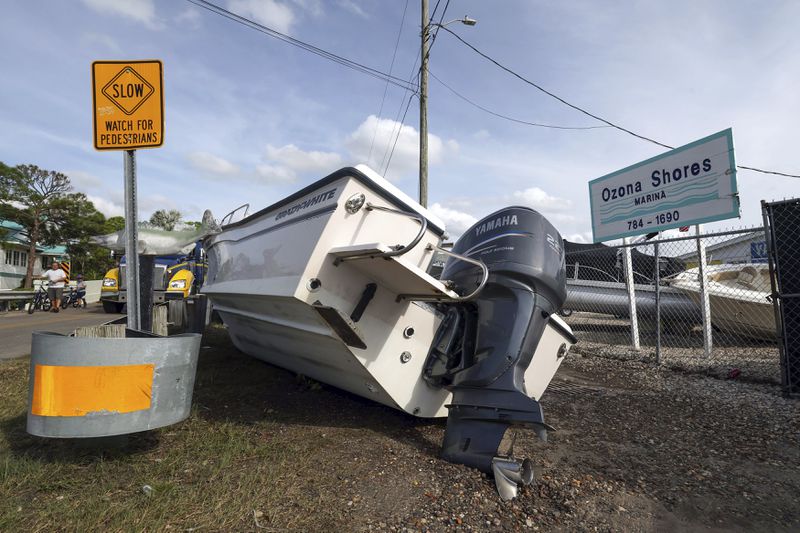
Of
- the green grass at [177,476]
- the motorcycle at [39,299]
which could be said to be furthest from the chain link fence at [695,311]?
the motorcycle at [39,299]

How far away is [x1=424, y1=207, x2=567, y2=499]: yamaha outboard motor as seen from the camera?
101 inches

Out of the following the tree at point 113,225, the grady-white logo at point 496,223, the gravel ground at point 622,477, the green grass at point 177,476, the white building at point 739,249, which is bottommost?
the gravel ground at point 622,477

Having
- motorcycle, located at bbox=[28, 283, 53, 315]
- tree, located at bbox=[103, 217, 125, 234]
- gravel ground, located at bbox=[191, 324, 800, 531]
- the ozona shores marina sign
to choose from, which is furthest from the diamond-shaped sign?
tree, located at bbox=[103, 217, 125, 234]

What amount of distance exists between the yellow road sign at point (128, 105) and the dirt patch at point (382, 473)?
181cm

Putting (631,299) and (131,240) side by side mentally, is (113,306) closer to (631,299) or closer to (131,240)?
(131,240)

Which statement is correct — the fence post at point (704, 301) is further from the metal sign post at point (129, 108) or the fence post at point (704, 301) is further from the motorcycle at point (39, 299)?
the motorcycle at point (39, 299)

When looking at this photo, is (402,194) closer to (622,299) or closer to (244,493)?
(244,493)

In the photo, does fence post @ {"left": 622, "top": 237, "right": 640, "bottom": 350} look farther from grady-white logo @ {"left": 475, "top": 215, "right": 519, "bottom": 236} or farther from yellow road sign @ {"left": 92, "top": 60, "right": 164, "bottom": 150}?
yellow road sign @ {"left": 92, "top": 60, "right": 164, "bottom": 150}

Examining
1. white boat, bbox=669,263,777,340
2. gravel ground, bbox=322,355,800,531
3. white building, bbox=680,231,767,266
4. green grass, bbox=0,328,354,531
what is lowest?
gravel ground, bbox=322,355,800,531

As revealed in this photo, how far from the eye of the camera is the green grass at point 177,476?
198cm

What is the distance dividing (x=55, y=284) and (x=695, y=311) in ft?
52.0

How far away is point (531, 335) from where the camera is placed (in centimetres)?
290

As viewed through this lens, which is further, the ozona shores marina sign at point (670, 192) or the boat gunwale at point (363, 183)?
the ozona shores marina sign at point (670, 192)

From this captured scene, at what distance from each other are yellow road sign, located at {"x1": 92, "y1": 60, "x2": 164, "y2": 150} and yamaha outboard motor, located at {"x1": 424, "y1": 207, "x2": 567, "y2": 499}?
7.08ft
